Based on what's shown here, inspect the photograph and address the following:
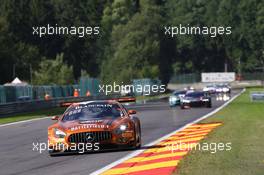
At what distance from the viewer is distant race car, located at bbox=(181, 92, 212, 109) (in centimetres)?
4641

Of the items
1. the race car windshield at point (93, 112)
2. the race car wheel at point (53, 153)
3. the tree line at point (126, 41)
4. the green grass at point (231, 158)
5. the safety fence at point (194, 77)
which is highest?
the tree line at point (126, 41)

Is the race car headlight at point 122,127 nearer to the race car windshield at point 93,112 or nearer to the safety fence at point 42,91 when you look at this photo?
the race car windshield at point 93,112

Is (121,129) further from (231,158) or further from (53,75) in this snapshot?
(53,75)

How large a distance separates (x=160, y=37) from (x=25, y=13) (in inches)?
747

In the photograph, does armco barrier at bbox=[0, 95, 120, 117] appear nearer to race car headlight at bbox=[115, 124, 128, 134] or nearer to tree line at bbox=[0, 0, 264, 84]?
tree line at bbox=[0, 0, 264, 84]

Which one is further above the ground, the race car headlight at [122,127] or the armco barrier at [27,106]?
the race car headlight at [122,127]

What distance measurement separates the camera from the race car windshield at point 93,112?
59.3 ft

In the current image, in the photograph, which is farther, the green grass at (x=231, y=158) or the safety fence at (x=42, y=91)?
the safety fence at (x=42, y=91)

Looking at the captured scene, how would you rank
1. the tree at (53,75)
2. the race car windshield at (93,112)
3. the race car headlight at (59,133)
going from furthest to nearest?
the tree at (53,75), the race car windshield at (93,112), the race car headlight at (59,133)

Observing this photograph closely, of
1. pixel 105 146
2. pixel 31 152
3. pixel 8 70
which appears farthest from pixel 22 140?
pixel 8 70

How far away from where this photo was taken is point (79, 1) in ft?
385

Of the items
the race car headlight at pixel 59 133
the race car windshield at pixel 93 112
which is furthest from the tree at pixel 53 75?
the race car headlight at pixel 59 133

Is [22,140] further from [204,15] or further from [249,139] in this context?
[204,15]

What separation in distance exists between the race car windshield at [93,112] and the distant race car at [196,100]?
28.1 meters
